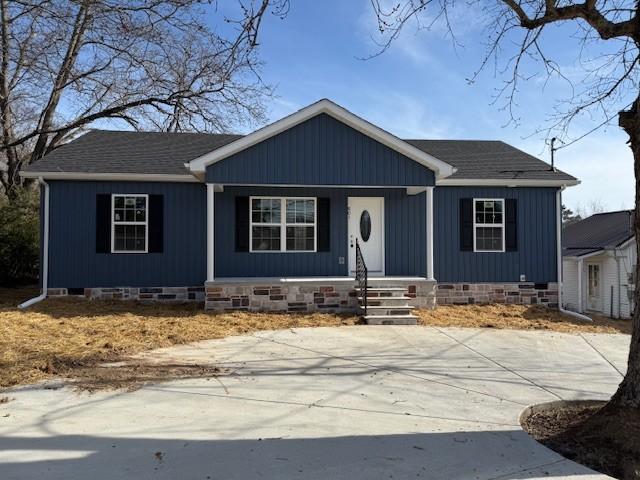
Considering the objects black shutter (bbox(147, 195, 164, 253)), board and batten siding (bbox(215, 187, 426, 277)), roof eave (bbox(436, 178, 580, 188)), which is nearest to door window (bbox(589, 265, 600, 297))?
roof eave (bbox(436, 178, 580, 188))

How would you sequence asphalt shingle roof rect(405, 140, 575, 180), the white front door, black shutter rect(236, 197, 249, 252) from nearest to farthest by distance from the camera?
black shutter rect(236, 197, 249, 252) → the white front door → asphalt shingle roof rect(405, 140, 575, 180)

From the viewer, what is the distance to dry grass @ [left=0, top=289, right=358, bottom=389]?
230 inches

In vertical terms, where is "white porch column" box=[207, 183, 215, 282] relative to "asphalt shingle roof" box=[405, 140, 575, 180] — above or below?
below

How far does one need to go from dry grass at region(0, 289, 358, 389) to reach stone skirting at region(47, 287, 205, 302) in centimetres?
29

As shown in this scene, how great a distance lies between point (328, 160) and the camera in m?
11.2

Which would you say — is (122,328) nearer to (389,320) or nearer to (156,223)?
(156,223)

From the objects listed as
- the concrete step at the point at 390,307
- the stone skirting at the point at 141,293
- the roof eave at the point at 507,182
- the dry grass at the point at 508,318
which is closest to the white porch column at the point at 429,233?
the dry grass at the point at 508,318

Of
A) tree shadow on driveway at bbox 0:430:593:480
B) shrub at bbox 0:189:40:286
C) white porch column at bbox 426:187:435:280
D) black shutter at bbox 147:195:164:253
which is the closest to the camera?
tree shadow on driveway at bbox 0:430:593:480

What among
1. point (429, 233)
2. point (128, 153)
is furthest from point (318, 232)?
point (128, 153)

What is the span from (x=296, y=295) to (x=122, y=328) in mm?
3679

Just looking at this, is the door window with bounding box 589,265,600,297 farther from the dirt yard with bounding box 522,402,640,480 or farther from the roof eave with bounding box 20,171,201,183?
the dirt yard with bounding box 522,402,640,480

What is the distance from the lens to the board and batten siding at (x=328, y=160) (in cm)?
1098

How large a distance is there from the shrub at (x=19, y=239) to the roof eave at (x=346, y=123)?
7.34 m

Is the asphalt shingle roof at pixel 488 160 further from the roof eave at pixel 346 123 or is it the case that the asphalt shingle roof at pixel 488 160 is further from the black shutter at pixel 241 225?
the black shutter at pixel 241 225
